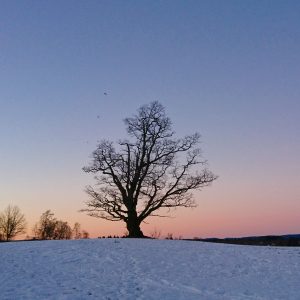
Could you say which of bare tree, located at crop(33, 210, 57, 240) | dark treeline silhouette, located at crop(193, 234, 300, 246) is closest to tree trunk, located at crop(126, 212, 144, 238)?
dark treeline silhouette, located at crop(193, 234, 300, 246)

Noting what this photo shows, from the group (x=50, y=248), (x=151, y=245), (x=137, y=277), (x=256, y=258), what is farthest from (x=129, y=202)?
(x=137, y=277)

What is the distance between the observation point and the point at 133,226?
36312mm

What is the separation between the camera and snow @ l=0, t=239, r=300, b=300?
630 inches

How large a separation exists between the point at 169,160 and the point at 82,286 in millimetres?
22272

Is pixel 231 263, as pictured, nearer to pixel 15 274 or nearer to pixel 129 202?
pixel 15 274

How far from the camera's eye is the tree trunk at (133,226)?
36.2 m

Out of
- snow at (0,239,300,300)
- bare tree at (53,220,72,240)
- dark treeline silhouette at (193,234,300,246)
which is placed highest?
bare tree at (53,220,72,240)

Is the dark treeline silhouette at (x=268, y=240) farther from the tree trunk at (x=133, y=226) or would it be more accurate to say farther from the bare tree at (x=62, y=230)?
the bare tree at (x=62, y=230)

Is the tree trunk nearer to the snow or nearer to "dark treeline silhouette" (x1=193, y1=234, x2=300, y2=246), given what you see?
"dark treeline silhouette" (x1=193, y1=234, x2=300, y2=246)

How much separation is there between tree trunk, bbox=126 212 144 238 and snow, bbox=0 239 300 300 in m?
8.73

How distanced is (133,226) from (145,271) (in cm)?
1687

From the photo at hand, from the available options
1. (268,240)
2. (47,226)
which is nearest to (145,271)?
(268,240)

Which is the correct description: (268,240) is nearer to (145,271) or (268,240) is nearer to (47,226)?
(145,271)

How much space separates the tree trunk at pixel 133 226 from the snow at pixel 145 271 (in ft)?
28.7
